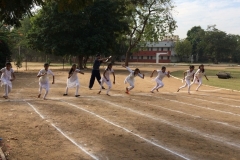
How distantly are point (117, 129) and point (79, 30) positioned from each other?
104ft

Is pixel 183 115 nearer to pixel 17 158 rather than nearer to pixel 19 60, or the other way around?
pixel 17 158

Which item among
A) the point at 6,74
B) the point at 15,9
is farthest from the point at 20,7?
the point at 6,74

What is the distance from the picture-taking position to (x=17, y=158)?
602 cm

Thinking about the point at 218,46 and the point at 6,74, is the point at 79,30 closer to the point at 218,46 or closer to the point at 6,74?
the point at 6,74

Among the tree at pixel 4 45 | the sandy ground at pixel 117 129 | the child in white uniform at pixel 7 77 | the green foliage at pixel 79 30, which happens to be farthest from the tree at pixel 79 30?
the sandy ground at pixel 117 129

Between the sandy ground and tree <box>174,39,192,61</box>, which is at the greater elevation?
tree <box>174,39,192,61</box>

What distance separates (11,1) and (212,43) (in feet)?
291

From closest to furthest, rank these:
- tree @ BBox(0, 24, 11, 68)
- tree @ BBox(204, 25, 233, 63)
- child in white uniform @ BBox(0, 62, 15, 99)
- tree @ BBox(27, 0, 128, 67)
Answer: child in white uniform @ BBox(0, 62, 15, 99) < tree @ BBox(0, 24, 11, 68) < tree @ BBox(27, 0, 128, 67) < tree @ BBox(204, 25, 233, 63)

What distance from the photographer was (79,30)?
3888 cm

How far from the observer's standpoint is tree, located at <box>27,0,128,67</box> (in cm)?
3706

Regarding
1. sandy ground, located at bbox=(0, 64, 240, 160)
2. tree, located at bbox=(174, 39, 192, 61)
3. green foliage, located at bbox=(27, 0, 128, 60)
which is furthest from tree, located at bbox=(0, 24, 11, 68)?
tree, located at bbox=(174, 39, 192, 61)

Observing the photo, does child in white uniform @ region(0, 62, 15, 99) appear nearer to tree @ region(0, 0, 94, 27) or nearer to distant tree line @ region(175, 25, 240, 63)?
tree @ region(0, 0, 94, 27)

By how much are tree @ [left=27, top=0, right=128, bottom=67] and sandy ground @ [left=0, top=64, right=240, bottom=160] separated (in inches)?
970

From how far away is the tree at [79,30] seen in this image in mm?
37062
